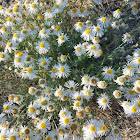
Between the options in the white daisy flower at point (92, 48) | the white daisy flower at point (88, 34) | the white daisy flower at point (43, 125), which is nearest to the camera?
the white daisy flower at point (43, 125)

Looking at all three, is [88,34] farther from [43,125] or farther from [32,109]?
[43,125]

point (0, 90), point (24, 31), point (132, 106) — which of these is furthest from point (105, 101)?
point (0, 90)

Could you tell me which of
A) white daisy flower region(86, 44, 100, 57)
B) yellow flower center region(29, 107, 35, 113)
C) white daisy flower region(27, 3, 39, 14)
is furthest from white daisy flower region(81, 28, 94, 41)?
yellow flower center region(29, 107, 35, 113)

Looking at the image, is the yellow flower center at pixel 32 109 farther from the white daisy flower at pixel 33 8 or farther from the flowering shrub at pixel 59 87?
the white daisy flower at pixel 33 8

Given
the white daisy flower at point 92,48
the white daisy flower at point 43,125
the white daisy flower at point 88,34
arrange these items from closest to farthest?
the white daisy flower at point 43,125, the white daisy flower at point 92,48, the white daisy flower at point 88,34

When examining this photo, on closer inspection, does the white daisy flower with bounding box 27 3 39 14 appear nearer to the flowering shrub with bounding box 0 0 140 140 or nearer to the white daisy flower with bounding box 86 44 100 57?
the flowering shrub with bounding box 0 0 140 140

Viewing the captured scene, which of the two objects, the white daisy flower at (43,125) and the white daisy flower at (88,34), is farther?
the white daisy flower at (88,34)

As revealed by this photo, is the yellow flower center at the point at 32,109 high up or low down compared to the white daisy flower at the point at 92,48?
down

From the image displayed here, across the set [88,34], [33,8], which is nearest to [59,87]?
[88,34]

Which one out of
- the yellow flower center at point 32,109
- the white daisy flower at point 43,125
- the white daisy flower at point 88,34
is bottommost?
the white daisy flower at point 43,125

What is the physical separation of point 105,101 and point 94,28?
137cm

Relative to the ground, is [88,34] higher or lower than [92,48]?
higher

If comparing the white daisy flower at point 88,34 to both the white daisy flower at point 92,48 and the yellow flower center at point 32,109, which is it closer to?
the white daisy flower at point 92,48

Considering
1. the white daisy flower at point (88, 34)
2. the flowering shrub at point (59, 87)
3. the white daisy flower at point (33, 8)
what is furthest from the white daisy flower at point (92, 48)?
the white daisy flower at point (33, 8)
